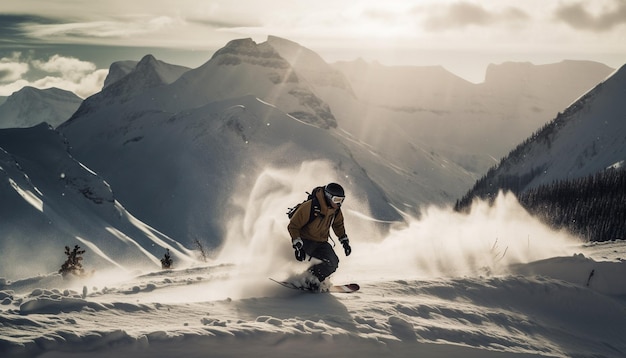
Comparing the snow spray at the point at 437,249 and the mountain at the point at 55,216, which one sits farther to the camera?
the mountain at the point at 55,216

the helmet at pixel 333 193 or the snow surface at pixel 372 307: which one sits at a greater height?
the helmet at pixel 333 193

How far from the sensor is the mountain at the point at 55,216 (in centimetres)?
8231

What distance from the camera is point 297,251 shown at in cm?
1229

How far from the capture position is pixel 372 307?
432 inches

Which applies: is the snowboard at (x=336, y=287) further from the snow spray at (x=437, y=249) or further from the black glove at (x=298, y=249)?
the black glove at (x=298, y=249)

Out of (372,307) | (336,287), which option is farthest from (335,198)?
(372,307)

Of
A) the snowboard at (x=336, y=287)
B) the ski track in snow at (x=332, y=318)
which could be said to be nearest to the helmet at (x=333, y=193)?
the snowboard at (x=336, y=287)

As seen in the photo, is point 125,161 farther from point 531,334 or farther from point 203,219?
point 531,334

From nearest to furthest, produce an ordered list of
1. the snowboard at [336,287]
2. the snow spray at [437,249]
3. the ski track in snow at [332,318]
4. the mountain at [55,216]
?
the ski track in snow at [332,318]
the snowboard at [336,287]
the snow spray at [437,249]
the mountain at [55,216]

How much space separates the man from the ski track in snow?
722 millimetres

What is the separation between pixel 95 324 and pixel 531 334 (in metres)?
7.81

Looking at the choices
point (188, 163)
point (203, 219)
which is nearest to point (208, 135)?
point (188, 163)

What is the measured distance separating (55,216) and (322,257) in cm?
8828

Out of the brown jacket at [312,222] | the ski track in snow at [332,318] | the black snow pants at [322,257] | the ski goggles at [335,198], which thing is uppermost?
the ski goggles at [335,198]
